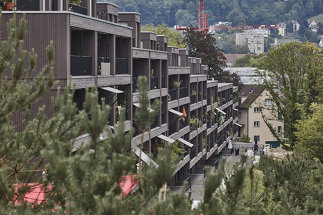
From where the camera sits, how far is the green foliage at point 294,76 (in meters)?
47.5

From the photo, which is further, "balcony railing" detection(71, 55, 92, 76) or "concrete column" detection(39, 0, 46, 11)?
"concrete column" detection(39, 0, 46, 11)

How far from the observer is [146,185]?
8.17m

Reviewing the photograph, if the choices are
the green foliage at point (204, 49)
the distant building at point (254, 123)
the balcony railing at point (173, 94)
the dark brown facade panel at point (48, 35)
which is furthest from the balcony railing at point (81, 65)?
the distant building at point (254, 123)

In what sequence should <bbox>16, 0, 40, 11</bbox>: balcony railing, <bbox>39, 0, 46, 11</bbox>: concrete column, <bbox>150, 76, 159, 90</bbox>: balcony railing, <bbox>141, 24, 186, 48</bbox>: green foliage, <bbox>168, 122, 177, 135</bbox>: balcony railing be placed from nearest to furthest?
<bbox>16, 0, 40, 11</bbox>: balcony railing < <bbox>39, 0, 46, 11</bbox>: concrete column < <bbox>150, 76, 159, 90</bbox>: balcony railing < <bbox>168, 122, 177, 135</bbox>: balcony railing < <bbox>141, 24, 186, 48</bbox>: green foliage

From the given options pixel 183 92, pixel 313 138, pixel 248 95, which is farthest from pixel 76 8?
pixel 248 95

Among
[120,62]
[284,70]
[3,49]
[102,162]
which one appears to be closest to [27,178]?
[3,49]

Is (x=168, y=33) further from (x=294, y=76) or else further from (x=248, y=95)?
(x=294, y=76)

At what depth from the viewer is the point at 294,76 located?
160 ft

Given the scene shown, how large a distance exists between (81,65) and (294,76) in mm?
28255

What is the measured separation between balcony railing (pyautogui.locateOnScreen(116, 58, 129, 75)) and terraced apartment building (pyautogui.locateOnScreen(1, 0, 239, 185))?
0.04m

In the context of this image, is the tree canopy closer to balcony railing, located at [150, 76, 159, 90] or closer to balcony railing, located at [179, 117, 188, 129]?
balcony railing, located at [150, 76, 159, 90]

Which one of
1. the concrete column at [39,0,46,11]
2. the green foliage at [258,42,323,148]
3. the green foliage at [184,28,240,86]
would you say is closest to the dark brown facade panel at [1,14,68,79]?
the concrete column at [39,0,46,11]

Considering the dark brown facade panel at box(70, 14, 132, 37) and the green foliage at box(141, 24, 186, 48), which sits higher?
the green foliage at box(141, 24, 186, 48)

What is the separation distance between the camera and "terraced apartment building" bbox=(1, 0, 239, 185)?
69.0 feet
